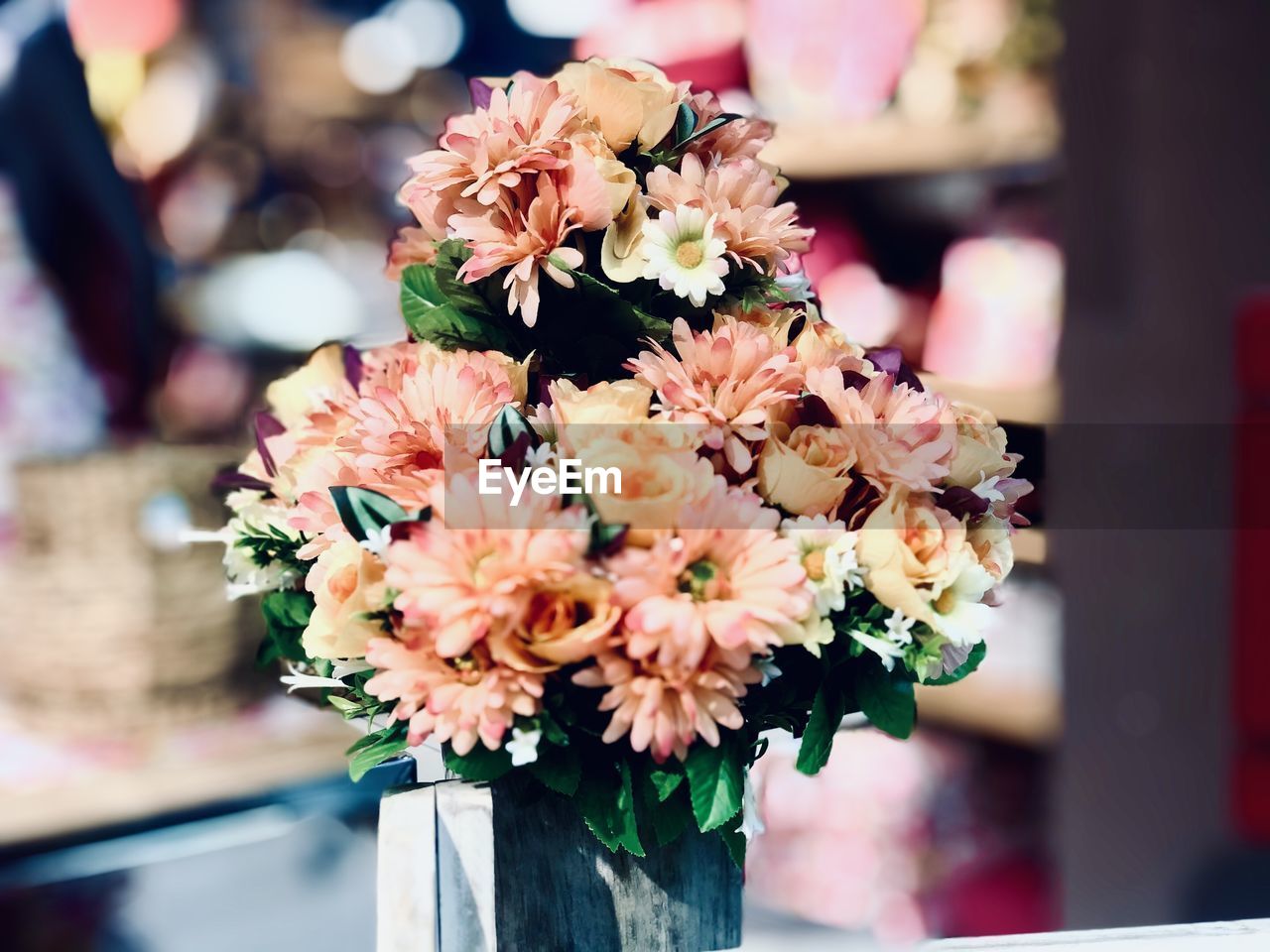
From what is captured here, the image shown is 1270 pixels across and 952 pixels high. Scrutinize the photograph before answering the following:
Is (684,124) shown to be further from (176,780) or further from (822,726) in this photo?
(176,780)

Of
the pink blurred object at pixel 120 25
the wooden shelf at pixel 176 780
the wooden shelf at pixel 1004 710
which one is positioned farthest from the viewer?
the pink blurred object at pixel 120 25

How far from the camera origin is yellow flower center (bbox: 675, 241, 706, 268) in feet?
1.77

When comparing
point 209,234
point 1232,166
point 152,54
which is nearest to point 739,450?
point 1232,166

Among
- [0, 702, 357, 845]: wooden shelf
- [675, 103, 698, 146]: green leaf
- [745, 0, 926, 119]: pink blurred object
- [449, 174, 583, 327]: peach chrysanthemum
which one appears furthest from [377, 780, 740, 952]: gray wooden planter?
[745, 0, 926, 119]: pink blurred object

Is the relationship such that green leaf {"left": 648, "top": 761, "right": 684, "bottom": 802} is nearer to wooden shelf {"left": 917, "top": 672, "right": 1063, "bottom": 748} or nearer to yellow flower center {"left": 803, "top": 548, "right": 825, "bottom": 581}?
yellow flower center {"left": 803, "top": 548, "right": 825, "bottom": 581}

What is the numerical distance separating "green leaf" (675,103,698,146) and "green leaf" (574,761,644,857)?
0.32 m

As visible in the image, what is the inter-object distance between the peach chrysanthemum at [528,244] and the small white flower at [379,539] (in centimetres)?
13

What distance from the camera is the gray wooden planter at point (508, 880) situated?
522 mm

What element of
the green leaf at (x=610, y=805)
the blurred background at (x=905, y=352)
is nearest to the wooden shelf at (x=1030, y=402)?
the blurred background at (x=905, y=352)

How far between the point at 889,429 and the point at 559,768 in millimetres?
210

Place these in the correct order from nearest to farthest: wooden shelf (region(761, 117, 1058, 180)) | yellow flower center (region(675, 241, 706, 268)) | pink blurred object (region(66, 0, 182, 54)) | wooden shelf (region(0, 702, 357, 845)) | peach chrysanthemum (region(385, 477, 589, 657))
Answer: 1. peach chrysanthemum (region(385, 477, 589, 657))
2. yellow flower center (region(675, 241, 706, 268))
3. wooden shelf (region(0, 702, 357, 845))
4. wooden shelf (region(761, 117, 1058, 180))
5. pink blurred object (region(66, 0, 182, 54))

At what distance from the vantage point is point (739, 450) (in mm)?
489

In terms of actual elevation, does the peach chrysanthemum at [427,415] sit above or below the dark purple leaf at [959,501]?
above

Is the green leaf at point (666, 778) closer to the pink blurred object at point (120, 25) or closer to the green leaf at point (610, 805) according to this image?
the green leaf at point (610, 805)
